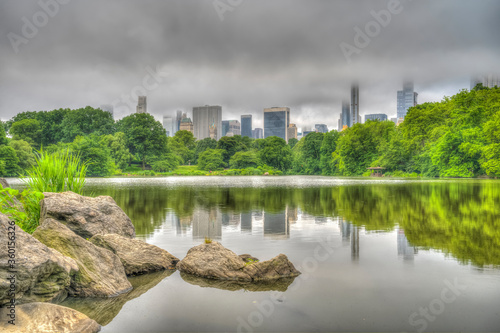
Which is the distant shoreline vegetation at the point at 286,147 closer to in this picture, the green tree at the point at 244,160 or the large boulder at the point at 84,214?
the green tree at the point at 244,160

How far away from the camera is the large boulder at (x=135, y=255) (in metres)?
7.52

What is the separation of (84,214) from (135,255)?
187cm

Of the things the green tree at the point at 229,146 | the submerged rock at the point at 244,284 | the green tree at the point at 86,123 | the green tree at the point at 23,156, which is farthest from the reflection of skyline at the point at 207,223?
the green tree at the point at 229,146

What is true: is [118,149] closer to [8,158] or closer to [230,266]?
[8,158]

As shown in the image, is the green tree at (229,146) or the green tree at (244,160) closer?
the green tree at (244,160)

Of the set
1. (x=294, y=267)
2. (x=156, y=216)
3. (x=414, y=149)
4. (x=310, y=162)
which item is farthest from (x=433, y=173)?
(x=294, y=267)

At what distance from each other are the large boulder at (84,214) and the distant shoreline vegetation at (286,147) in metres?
51.0

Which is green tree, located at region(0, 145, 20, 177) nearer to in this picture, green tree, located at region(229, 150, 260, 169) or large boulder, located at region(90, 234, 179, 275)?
large boulder, located at region(90, 234, 179, 275)

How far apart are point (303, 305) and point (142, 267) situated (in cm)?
351

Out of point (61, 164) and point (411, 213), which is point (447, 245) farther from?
point (61, 164)

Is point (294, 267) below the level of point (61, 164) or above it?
below

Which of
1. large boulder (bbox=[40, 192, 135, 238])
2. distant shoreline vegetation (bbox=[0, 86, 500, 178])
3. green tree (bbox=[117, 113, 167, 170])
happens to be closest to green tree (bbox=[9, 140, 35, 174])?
distant shoreline vegetation (bbox=[0, 86, 500, 178])

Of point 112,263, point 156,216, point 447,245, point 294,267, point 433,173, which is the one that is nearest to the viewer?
point 112,263

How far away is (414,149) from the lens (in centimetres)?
7125
